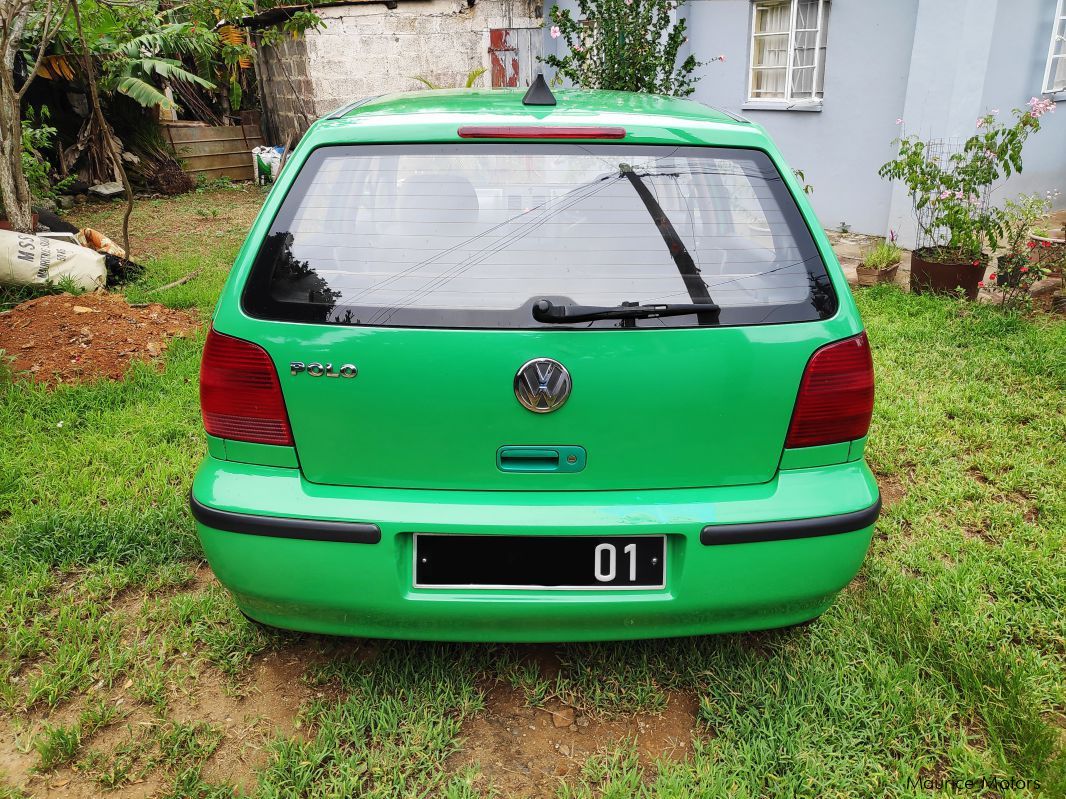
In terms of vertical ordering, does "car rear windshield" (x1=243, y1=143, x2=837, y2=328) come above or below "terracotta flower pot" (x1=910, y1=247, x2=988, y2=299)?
above

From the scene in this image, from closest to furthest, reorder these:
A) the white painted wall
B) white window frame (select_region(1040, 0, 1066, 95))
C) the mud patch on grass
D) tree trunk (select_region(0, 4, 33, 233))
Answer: the mud patch on grass
tree trunk (select_region(0, 4, 33, 233))
white window frame (select_region(1040, 0, 1066, 95))
the white painted wall

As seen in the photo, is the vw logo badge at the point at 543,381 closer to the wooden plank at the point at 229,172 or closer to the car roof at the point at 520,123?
the car roof at the point at 520,123

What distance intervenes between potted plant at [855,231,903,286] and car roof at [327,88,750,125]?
4.54 m

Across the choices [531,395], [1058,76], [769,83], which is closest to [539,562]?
[531,395]

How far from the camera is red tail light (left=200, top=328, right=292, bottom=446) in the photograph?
1.98 meters

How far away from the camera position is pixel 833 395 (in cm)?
203

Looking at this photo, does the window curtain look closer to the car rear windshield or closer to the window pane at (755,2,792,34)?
the window pane at (755,2,792,34)

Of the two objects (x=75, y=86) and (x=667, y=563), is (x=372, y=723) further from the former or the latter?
(x=75, y=86)

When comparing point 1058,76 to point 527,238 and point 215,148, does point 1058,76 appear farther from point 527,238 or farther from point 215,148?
point 215,148

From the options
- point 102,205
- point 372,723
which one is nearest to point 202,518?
point 372,723

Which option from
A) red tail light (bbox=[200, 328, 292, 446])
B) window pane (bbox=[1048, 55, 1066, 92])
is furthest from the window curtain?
red tail light (bbox=[200, 328, 292, 446])

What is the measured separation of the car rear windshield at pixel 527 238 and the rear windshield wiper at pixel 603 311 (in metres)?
0.01

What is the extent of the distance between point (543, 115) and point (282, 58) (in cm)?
1302
